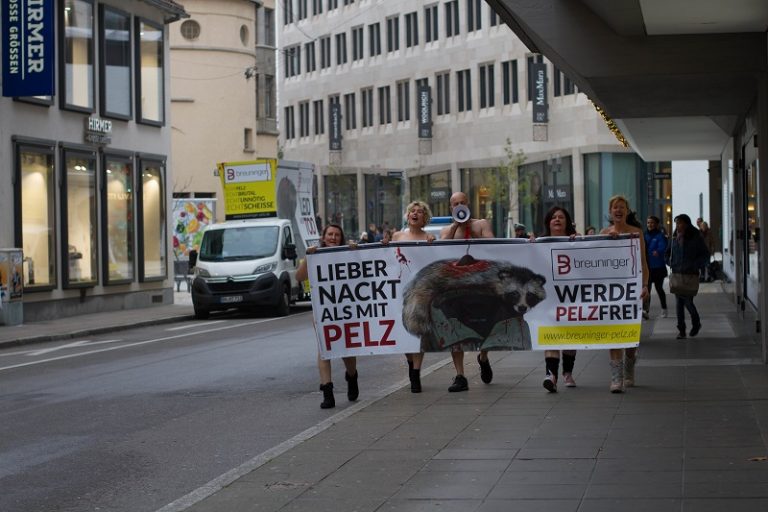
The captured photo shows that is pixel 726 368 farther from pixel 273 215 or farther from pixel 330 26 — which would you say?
pixel 330 26

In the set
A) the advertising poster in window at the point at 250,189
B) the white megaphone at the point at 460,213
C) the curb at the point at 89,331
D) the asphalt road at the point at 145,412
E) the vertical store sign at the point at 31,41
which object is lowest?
the curb at the point at 89,331

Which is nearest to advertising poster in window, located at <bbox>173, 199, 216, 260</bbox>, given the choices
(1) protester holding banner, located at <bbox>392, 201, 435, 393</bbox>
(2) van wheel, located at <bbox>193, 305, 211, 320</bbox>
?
(2) van wheel, located at <bbox>193, 305, 211, 320</bbox>

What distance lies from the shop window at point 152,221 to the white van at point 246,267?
13.7 ft

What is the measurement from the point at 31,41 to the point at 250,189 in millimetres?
6865

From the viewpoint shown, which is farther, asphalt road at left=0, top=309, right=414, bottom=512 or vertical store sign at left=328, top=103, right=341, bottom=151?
vertical store sign at left=328, top=103, right=341, bottom=151

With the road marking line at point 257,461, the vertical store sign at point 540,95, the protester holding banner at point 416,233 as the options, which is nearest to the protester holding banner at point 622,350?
the protester holding banner at point 416,233

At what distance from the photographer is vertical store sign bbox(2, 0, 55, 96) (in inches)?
1134

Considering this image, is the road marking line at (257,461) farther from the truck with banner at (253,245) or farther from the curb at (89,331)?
the truck with banner at (253,245)

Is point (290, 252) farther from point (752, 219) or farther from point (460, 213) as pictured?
point (460, 213)

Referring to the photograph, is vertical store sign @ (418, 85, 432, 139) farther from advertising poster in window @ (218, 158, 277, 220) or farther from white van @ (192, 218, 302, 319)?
white van @ (192, 218, 302, 319)

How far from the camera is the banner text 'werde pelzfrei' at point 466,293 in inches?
534

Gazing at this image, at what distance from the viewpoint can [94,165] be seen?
3350 centimetres

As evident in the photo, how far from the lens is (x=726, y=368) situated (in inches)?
606

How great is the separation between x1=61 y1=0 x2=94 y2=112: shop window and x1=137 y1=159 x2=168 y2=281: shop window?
3.25 m
